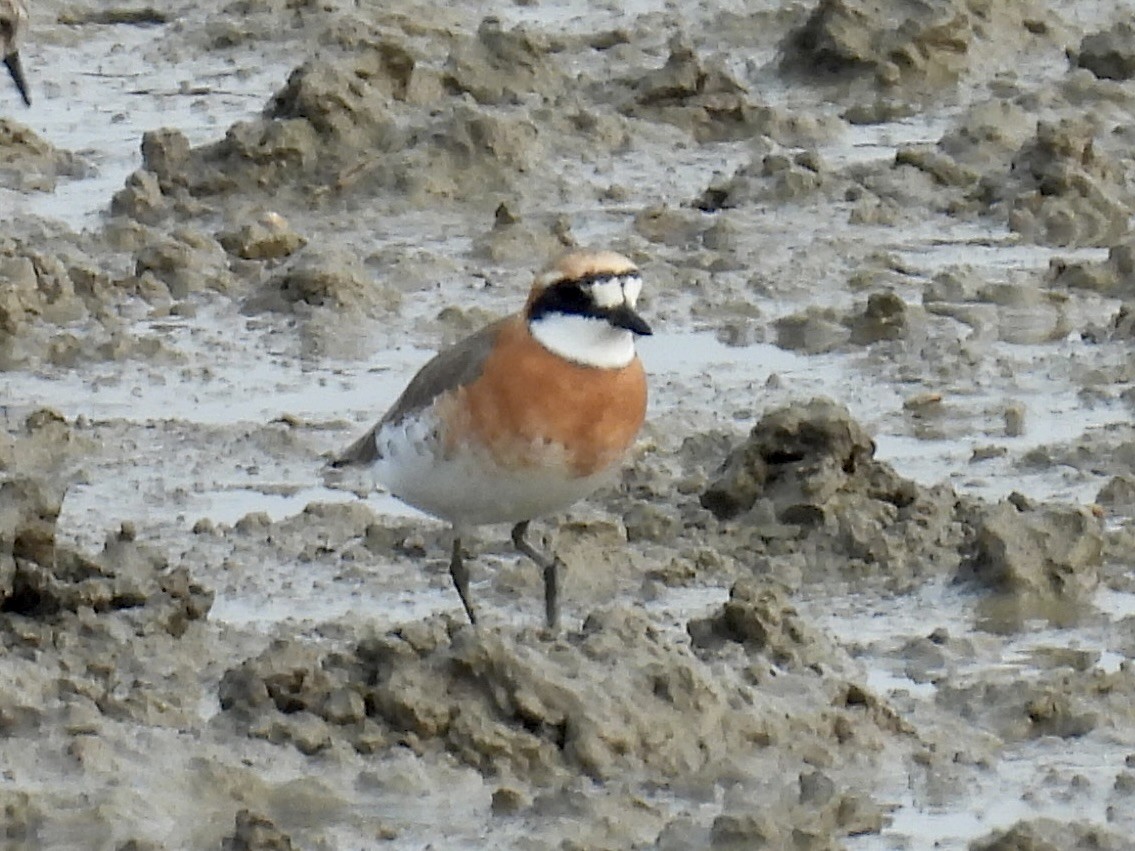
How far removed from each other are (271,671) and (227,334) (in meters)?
3.45

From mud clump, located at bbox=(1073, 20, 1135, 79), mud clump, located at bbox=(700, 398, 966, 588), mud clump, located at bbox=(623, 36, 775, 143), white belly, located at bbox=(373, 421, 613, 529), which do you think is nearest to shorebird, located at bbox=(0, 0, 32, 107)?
mud clump, located at bbox=(623, 36, 775, 143)

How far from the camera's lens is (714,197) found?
11.3m

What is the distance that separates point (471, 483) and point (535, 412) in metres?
0.24

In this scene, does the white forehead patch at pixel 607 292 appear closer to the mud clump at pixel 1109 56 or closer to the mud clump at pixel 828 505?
the mud clump at pixel 828 505

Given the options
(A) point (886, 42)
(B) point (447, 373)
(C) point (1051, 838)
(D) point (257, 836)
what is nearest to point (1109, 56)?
(A) point (886, 42)

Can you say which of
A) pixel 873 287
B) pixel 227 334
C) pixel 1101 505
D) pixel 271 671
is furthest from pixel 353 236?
pixel 271 671

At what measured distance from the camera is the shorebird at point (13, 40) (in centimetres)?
1224

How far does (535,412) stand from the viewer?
23.6 ft

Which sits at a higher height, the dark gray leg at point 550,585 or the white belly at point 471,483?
the white belly at point 471,483

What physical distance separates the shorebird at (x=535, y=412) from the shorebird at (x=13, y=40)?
5.32m

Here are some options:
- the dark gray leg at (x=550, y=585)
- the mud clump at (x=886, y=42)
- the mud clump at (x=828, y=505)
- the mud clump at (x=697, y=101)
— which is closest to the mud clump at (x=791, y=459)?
the mud clump at (x=828, y=505)

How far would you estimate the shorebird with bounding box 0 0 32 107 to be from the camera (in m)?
12.2

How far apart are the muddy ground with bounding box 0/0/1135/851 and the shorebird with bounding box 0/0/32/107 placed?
0.21 m

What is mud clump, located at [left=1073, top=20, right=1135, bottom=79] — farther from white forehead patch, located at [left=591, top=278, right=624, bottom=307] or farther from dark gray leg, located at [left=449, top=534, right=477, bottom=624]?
dark gray leg, located at [left=449, top=534, right=477, bottom=624]
